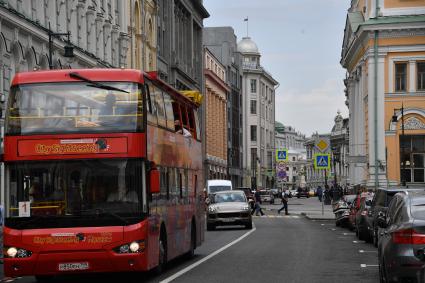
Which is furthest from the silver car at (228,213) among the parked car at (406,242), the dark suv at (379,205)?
the parked car at (406,242)

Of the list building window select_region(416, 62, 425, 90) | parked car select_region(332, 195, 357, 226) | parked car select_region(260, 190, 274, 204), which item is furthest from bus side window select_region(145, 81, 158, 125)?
parked car select_region(260, 190, 274, 204)

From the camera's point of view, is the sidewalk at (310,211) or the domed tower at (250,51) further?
the domed tower at (250,51)

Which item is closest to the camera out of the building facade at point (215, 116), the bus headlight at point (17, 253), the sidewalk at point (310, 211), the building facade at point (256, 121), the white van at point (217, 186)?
the bus headlight at point (17, 253)

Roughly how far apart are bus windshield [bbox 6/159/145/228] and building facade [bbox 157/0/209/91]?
62.0 metres

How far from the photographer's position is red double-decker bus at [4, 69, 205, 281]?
54.0ft

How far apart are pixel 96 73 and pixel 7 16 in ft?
74.6

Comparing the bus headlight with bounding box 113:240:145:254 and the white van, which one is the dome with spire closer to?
the white van

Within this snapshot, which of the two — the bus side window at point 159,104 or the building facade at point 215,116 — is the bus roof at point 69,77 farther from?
the building facade at point 215,116

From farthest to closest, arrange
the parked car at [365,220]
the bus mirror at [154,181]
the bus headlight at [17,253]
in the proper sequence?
the parked car at [365,220], the bus mirror at [154,181], the bus headlight at [17,253]

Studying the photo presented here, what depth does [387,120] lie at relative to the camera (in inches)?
2808

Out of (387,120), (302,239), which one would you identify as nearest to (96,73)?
(302,239)

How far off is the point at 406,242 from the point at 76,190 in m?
5.66

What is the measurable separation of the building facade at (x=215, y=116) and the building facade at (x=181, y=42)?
625 cm

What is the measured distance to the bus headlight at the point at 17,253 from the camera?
16.4m
